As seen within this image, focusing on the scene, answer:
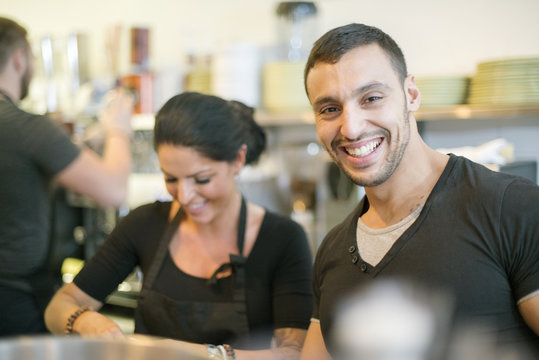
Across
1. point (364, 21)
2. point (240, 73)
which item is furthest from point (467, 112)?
point (240, 73)

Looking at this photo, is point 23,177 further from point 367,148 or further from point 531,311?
point 531,311

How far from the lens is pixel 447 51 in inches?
Result: 107

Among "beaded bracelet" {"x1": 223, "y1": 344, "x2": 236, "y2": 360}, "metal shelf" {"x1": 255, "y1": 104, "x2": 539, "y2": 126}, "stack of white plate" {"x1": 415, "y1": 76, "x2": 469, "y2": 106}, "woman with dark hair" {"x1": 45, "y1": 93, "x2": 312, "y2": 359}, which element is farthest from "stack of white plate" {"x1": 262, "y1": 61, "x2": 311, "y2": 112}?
"beaded bracelet" {"x1": 223, "y1": 344, "x2": 236, "y2": 360}

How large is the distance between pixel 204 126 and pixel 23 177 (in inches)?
24.6

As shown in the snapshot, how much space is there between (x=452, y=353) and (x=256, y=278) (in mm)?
669

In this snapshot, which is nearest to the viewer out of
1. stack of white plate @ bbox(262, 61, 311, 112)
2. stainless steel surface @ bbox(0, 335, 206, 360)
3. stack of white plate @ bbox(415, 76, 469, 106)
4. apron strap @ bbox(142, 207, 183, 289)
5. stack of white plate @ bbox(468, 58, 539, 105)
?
stainless steel surface @ bbox(0, 335, 206, 360)

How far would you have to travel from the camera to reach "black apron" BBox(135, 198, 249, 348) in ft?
5.12

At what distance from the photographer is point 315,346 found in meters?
1.30

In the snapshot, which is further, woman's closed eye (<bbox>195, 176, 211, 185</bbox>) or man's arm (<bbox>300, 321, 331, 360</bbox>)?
woman's closed eye (<bbox>195, 176, 211, 185</bbox>)

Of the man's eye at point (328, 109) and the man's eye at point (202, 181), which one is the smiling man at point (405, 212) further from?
the man's eye at point (202, 181)

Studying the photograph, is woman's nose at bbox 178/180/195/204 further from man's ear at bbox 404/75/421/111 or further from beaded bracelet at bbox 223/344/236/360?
man's ear at bbox 404/75/421/111

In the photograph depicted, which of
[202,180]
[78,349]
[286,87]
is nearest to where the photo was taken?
[78,349]

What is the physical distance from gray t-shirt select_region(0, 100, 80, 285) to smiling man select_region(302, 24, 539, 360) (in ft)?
3.13

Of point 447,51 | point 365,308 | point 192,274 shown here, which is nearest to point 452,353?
point 365,308
